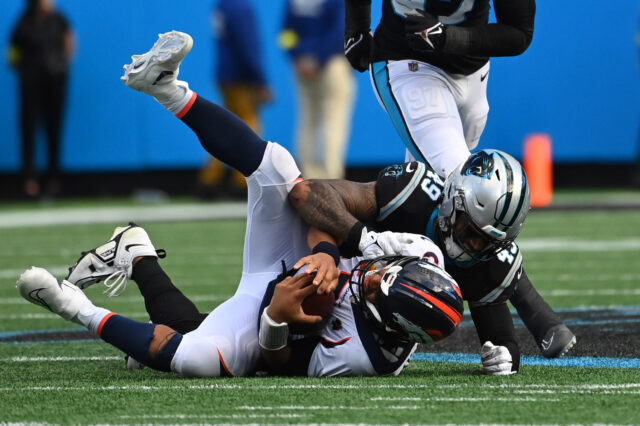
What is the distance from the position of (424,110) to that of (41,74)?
11510 millimetres

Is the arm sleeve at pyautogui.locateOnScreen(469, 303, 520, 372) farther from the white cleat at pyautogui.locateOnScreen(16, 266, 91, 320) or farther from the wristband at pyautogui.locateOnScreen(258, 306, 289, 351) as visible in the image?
the white cleat at pyautogui.locateOnScreen(16, 266, 91, 320)

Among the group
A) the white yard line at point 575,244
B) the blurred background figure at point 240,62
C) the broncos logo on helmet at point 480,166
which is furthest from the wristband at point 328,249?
the blurred background figure at point 240,62

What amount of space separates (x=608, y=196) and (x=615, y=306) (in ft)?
29.2

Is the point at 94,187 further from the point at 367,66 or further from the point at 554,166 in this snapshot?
the point at 367,66

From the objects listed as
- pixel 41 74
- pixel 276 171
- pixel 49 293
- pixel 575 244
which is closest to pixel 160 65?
pixel 276 171

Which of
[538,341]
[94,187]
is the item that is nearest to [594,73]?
[94,187]

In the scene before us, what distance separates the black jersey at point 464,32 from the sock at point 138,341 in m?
1.74

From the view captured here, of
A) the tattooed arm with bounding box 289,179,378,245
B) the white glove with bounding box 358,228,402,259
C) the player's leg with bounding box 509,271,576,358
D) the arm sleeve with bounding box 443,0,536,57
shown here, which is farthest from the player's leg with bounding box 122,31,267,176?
the player's leg with bounding box 509,271,576,358

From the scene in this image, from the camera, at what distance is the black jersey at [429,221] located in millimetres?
4312

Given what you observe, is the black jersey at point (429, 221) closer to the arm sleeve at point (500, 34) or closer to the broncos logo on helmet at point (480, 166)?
the broncos logo on helmet at point (480, 166)

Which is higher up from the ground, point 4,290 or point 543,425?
point 543,425

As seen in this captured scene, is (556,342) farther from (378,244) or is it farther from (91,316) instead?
(91,316)

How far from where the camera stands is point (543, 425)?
3.24 meters

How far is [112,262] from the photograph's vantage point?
16.0ft
